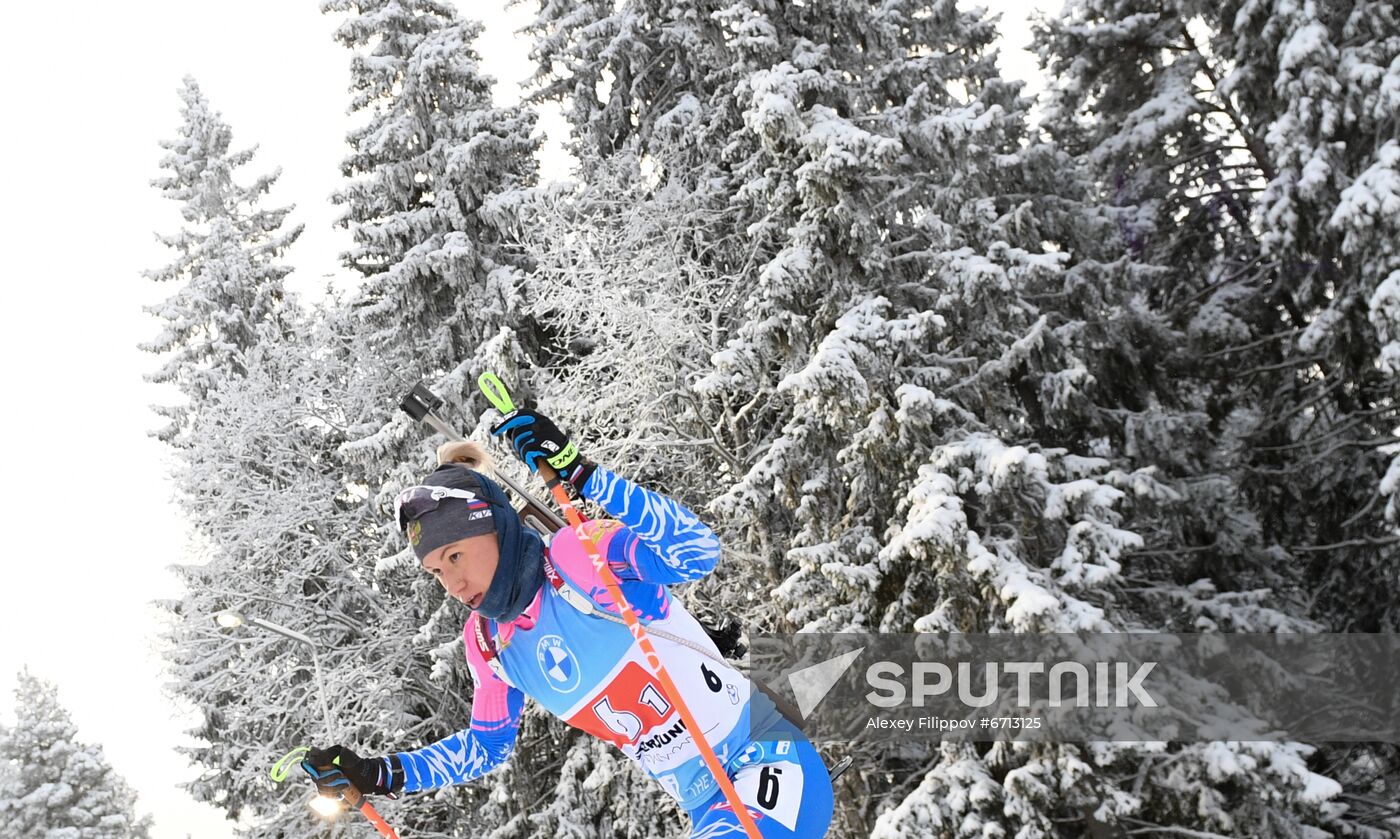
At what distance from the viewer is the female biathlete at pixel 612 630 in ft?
10.3

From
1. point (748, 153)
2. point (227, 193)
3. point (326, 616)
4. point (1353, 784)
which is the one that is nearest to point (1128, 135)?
point (748, 153)

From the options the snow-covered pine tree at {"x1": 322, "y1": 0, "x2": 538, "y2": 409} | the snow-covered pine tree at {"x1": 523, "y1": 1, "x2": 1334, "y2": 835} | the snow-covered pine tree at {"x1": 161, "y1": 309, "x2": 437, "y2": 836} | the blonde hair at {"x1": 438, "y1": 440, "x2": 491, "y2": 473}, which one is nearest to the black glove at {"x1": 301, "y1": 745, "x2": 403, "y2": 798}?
the blonde hair at {"x1": 438, "y1": 440, "x2": 491, "y2": 473}

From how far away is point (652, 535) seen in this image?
307 cm

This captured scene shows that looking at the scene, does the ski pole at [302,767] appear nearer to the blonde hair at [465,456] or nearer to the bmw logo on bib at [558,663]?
the bmw logo on bib at [558,663]

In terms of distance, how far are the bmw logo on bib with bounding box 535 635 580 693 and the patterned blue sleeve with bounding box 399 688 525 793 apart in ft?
1.41

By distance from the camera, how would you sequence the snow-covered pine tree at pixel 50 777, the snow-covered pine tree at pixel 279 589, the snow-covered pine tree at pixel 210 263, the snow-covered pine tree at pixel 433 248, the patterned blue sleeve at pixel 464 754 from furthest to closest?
1. the snow-covered pine tree at pixel 50 777
2. the snow-covered pine tree at pixel 210 263
3. the snow-covered pine tree at pixel 279 589
4. the snow-covered pine tree at pixel 433 248
5. the patterned blue sleeve at pixel 464 754

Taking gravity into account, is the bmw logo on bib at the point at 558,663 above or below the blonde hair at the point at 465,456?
below

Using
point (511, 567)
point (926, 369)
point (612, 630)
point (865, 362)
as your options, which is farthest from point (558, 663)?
point (926, 369)

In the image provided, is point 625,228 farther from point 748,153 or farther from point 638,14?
point 638,14

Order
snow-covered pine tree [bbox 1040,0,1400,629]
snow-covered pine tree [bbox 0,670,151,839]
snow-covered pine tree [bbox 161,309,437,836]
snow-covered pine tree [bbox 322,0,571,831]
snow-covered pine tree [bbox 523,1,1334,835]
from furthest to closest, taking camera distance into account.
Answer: snow-covered pine tree [bbox 0,670,151,839] → snow-covered pine tree [bbox 161,309,437,836] → snow-covered pine tree [bbox 322,0,571,831] → snow-covered pine tree [bbox 1040,0,1400,629] → snow-covered pine tree [bbox 523,1,1334,835]

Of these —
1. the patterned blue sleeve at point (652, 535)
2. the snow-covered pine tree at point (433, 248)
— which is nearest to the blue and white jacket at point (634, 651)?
the patterned blue sleeve at point (652, 535)

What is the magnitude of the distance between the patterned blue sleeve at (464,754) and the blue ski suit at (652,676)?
13.0 inches

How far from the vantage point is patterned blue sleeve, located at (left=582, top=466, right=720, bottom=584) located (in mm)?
3070

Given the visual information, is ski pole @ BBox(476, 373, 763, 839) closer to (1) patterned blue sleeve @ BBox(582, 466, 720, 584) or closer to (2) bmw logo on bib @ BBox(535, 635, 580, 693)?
(1) patterned blue sleeve @ BBox(582, 466, 720, 584)
